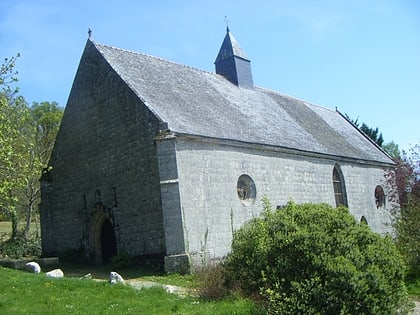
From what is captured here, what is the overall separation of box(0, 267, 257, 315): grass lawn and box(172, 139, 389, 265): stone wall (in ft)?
15.2

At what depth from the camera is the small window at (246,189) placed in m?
17.9

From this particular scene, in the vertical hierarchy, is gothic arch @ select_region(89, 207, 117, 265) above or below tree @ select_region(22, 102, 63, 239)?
below

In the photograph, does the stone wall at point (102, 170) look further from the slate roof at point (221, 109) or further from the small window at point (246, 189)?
the small window at point (246, 189)

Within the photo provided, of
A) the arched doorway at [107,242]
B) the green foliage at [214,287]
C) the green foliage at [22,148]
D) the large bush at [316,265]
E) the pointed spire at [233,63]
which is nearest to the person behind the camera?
the large bush at [316,265]

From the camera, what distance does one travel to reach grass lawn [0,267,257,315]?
8.96 metres

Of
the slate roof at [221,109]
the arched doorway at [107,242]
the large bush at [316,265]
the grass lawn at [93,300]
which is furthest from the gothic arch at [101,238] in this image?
the large bush at [316,265]

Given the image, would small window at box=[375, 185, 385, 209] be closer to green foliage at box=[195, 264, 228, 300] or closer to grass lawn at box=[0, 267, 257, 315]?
green foliage at box=[195, 264, 228, 300]

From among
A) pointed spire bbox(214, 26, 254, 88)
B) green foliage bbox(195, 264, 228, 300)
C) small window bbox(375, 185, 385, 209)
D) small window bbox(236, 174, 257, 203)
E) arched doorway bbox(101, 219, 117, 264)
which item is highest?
pointed spire bbox(214, 26, 254, 88)

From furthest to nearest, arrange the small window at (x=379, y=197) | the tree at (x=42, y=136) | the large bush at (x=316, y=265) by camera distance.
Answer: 1. the tree at (x=42, y=136)
2. the small window at (x=379, y=197)
3. the large bush at (x=316, y=265)

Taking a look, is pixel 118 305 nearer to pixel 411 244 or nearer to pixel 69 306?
pixel 69 306

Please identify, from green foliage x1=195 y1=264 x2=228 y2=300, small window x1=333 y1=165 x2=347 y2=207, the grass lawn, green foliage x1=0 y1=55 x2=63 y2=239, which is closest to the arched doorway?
green foliage x1=0 y1=55 x2=63 y2=239

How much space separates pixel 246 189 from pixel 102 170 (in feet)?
18.6

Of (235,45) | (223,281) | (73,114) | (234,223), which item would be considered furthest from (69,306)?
(235,45)

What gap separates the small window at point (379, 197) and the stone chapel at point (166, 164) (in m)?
3.54
